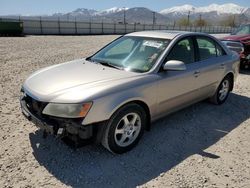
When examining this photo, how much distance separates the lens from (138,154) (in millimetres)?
3662

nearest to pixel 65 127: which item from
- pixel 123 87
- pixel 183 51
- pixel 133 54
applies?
pixel 123 87

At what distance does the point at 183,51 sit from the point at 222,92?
1815 millimetres

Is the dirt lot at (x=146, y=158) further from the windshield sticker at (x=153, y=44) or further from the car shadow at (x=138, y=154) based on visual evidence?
the windshield sticker at (x=153, y=44)

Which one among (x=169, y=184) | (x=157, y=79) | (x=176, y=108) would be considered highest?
(x=157, y=79)

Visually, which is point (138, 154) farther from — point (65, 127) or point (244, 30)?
point (244, 30)

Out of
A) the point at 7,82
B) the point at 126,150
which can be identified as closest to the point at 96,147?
the point at 126,150

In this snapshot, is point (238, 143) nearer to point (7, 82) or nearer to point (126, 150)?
point (126, 150)

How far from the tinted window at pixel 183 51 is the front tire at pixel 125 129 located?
3.45 ft

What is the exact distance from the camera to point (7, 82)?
6750mm

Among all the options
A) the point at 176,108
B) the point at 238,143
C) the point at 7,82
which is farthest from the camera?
the point at 7,82

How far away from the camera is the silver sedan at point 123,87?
3.13 meters

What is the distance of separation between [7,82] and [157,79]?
452 cm

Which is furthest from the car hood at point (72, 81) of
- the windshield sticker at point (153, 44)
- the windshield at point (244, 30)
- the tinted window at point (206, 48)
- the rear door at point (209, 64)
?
the windshield at point (244, 30)

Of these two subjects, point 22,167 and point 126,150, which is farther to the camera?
point 126,150
